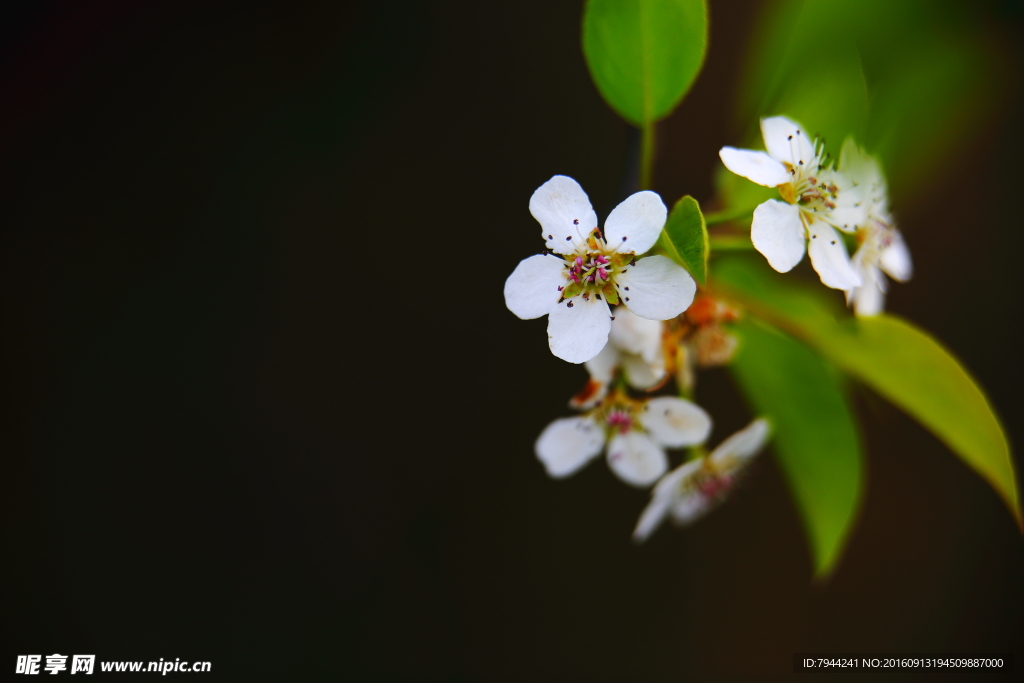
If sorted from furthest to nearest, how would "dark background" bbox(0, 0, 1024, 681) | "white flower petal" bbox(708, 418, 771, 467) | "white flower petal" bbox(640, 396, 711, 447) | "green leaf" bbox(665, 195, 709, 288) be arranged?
"dark background" bbox(0, 0, 1024, 681)
"white flower petal" bbox(708, 418, 771, 467)
"white flower petal" bbox(640, 396, 711, 447)
"green leaf" bbox(665, 195, 709, 288)

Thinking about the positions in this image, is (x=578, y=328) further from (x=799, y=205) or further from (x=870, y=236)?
(x=870, y=236)

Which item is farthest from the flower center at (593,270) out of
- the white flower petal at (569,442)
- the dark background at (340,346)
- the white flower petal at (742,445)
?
the dark background at (340,346)

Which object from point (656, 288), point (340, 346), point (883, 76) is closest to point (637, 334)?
point (656, 288)

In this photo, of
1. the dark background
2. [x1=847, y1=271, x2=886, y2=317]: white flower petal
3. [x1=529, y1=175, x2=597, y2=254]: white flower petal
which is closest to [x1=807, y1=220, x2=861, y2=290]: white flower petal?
[x1=847, y1=271, x2=886, y2=317]: white flower petal

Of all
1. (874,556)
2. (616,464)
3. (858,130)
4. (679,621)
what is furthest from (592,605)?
(858,130)

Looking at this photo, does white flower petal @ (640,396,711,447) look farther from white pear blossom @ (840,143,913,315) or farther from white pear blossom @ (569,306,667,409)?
white pear blossom @ (840,143,913,315)

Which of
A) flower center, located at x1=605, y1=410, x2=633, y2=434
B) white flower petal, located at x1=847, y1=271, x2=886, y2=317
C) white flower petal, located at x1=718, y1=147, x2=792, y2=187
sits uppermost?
white flower petal, located at x1=718, y1=147, x2=792, y2=187

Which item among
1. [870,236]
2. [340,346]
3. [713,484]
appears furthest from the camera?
[340,346]
